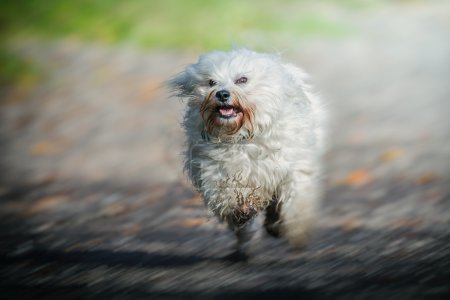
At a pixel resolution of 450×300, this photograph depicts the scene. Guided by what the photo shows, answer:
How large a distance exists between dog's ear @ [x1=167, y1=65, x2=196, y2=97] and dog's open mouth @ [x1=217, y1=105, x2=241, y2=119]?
0.36 metres

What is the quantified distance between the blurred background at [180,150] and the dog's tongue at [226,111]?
96 cm

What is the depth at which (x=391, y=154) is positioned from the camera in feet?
31.4

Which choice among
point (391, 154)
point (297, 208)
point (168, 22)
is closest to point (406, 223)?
A: point (297, 208)

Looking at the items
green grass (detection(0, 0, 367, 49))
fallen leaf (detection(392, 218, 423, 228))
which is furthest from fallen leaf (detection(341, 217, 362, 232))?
green grass (detection(0, 0, 367, 49))

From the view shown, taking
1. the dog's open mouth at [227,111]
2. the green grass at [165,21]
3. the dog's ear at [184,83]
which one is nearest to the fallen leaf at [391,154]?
the dog's ear at [184,83]

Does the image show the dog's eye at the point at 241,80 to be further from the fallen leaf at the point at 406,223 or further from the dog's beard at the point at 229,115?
the fallen leaf at the point at 406,223

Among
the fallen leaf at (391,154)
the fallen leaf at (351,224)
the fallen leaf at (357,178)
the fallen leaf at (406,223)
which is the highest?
the fallen leaf at (391,154)

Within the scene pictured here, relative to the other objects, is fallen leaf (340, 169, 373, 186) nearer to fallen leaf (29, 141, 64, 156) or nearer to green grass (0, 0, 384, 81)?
fallen leaf (29, 141, 64, 156)

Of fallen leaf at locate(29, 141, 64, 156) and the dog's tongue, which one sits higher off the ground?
fallen leaf at locate(29, 141, 64, 156)

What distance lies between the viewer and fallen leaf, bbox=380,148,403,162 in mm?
9440

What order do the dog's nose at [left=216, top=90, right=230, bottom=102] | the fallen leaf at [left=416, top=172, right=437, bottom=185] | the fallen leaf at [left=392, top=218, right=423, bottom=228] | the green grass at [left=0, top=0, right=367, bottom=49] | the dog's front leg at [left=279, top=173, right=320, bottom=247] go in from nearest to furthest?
the dog's nose at [left=216, top=90, right=230, bottom=102] < the dog's front leg at [left=279, top=173, right=320, bottom=247] < the fallen leaf at [left=392, top=218, right=423, bottom=228] < the fallen leaf at [left=416, top=172, right=437, bottom=185] < the green grass at [left=0, top=0, right=367, bottom=49]

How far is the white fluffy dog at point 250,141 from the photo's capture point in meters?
6.00

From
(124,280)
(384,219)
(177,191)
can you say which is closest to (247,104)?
(124,280)

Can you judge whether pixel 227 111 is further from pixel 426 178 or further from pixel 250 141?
pixel 426 178
